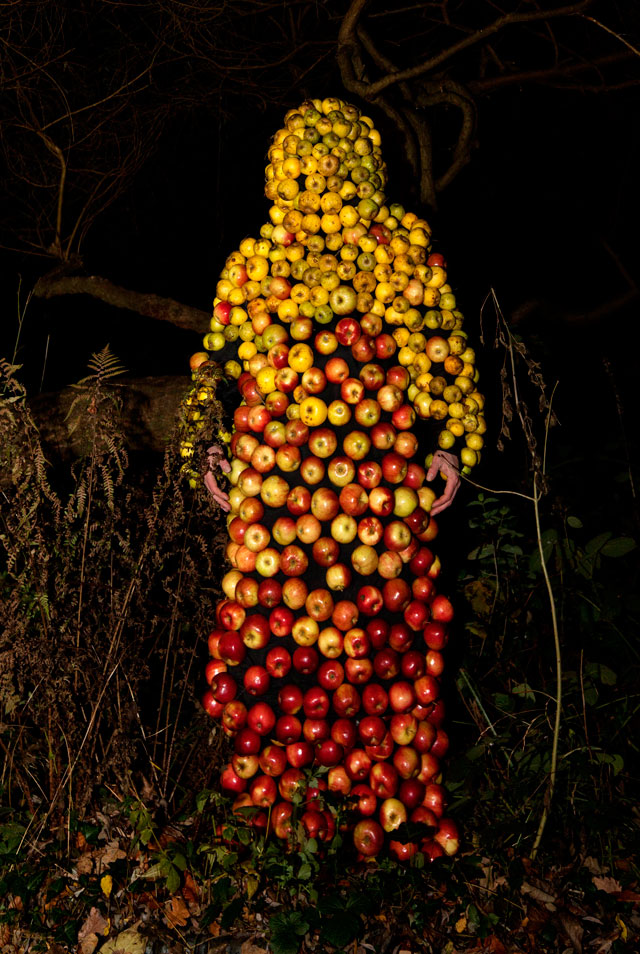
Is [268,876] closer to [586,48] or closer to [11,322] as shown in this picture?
[586,48]

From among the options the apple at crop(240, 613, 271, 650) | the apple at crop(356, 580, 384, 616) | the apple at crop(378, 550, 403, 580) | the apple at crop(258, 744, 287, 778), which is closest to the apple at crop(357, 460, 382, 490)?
the apple at crop(378, 550, 403, 580)

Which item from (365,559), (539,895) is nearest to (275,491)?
(365,559)

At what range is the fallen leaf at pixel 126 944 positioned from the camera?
194 cm

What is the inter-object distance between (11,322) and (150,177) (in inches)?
82.2

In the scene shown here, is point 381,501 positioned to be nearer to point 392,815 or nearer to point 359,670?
point 359,670

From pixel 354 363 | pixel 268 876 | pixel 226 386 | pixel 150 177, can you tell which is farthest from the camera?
pixel 150 177

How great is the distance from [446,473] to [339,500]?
38 centimetres

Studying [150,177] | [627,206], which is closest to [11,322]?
[150,177]

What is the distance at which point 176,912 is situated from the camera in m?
2.05

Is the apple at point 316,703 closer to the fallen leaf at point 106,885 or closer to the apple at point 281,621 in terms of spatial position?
the apple at point 281,621

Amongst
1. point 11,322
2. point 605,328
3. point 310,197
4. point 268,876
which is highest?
point 605,328

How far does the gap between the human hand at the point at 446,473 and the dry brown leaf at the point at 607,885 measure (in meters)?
1.30

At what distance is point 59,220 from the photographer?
5102 millimetres

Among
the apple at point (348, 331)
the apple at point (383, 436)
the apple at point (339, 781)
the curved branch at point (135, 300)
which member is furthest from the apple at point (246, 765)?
the curved branch at point (135, 300)
